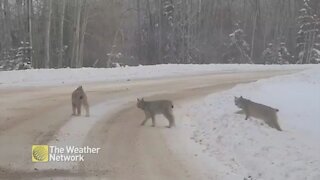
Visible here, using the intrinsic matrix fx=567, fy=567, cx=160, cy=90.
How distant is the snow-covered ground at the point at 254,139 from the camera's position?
25.9 feet

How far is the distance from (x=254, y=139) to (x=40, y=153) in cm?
356

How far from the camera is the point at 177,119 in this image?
12570 mm

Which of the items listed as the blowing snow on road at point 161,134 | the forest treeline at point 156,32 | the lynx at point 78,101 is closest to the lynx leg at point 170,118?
the blowing snow on road at point 161,134

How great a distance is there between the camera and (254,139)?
9.63 metres

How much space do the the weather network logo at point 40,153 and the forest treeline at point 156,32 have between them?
24.7 m

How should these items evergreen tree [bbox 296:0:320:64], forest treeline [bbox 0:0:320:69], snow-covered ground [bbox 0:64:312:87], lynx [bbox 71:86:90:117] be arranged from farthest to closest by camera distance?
evergreen tree [bbox 296:0:320:64]
forest treeline [bbox 0:0:320:69]
snow-covered ground [bbox 0:64:312:87]
lynx [bbox 71:86:90:117]

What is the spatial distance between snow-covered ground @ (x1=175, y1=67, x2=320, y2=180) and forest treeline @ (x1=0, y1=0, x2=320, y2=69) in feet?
67.7

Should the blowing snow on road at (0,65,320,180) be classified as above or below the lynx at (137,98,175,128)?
below

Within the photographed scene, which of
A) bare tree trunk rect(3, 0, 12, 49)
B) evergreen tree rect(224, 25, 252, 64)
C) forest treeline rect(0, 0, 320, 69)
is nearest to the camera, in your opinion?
forest treeline rect(0, 0, 320, 69)

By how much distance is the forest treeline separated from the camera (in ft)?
132

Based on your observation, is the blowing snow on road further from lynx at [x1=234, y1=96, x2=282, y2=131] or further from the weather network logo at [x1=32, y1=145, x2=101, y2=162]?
lynx at [x1=234, y1=96, x2=282, y2=131]

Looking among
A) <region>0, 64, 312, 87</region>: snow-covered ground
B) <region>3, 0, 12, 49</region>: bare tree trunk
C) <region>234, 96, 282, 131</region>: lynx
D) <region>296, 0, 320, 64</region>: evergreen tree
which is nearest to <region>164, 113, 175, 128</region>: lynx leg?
<region>234, 96, 282, 131</region>: lynx

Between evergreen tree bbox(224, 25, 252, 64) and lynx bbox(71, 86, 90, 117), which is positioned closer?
lynx bbox(71, 86, 90, 117)

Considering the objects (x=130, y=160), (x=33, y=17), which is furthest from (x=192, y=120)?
(x=33, y=17)
